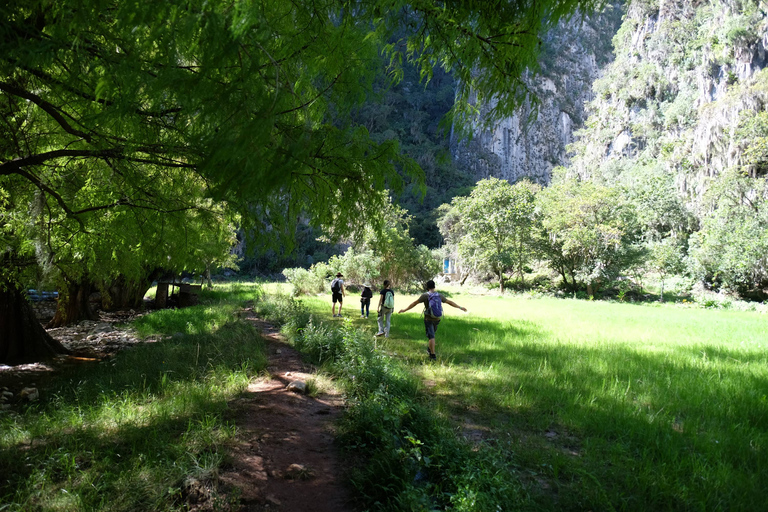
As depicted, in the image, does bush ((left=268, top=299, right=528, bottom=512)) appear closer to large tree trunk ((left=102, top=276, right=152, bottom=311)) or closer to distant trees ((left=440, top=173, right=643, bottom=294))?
large tree trunk ((left=102, top=276, right=152, bottom=311))

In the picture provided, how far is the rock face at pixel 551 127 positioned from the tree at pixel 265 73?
7130 cm

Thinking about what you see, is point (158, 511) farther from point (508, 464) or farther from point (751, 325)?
point (751, 325)

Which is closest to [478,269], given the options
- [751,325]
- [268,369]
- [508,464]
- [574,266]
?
[574,266]

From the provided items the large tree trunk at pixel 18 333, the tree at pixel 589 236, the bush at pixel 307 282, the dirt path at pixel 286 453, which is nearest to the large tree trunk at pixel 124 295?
the bush at pixel 307 282

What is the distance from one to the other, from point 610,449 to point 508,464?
1230 millimetres

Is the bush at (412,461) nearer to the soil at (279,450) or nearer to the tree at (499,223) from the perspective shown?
the soil at (279,450)

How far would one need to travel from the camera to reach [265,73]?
2596mm

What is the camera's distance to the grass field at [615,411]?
305 centimetres

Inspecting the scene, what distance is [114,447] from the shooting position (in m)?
3.49

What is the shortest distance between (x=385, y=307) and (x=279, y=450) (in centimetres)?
576

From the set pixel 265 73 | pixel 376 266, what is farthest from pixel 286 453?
pixel 376 266

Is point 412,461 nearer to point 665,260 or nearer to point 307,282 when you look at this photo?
point 307,282

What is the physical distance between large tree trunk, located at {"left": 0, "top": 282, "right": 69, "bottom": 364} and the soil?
1040mm

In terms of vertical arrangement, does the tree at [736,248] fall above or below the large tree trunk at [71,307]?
above
